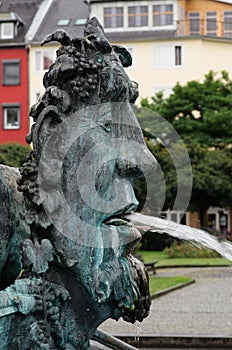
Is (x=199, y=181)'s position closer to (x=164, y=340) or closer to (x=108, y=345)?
(x=164, y=340)

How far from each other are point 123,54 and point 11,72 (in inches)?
1959

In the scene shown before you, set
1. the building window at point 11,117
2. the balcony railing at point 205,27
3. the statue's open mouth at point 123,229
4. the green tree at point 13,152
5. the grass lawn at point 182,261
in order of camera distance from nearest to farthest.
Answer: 1. the statue's open mouth at point 123,229
2. the grass lawn at point 182,261
3. the green tree at point 13,152
4. the building window at point 11,117
5. the balcony railing at point 205,27

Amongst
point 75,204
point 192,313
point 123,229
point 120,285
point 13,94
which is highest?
point 13,94

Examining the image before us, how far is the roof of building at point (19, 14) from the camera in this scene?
54156 mm

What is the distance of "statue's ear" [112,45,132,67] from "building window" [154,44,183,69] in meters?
49.0

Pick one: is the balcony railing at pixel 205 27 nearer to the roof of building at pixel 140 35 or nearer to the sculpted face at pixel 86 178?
the roof of building at pixel 140 35

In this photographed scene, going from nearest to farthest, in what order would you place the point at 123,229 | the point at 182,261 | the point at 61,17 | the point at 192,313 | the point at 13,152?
the point at 123,229 < the point at 192,313 < the point at 182,261 < the point at 13,152 < the point at 61,17

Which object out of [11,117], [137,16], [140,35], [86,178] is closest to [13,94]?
[11,117]

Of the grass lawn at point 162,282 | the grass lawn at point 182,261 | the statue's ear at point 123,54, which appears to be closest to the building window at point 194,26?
the grass lawn at point 182,261

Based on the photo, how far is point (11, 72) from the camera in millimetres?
53406

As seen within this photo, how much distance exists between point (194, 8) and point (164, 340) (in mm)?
47543

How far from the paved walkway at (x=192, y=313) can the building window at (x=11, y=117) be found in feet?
101

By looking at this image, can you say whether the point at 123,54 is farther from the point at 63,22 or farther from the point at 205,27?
the point at 205,27

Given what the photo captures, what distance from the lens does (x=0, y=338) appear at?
12.2 ft
